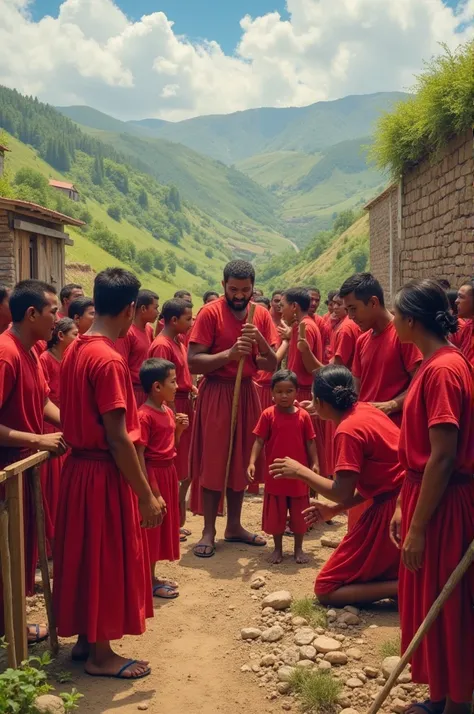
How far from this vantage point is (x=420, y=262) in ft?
39.5

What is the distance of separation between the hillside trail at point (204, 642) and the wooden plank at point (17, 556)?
44 centimetres

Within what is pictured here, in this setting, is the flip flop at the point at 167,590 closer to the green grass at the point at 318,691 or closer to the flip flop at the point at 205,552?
the flip flop at the point at 205,552

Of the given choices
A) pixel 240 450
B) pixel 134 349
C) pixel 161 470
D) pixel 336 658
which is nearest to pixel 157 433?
pixel 161 470

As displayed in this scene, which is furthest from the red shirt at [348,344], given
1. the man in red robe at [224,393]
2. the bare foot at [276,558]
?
the bare foot at [276,558]

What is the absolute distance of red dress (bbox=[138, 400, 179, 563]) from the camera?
16.1 feet

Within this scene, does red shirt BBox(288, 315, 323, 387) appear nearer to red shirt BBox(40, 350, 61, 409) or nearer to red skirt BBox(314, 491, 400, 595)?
red shirt BBox(40, 350, 61, 409)

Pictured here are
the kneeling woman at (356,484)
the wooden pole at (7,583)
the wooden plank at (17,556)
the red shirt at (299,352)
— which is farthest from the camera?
the red shirt at (299,352)

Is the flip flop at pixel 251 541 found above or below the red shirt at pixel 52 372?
below

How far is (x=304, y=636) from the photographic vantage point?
4184mm

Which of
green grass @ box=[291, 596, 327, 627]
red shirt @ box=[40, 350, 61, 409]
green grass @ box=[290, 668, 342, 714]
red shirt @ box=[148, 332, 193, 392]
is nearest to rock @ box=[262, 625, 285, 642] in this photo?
green grass @ box=[291, 596, 327, 627]

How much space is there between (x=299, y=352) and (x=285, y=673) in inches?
160

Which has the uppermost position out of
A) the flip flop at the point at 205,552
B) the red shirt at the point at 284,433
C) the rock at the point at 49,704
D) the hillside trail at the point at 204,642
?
the red shirt at the point at 284,433

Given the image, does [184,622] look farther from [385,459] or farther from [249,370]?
[249,370]

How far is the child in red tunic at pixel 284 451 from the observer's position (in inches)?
225
